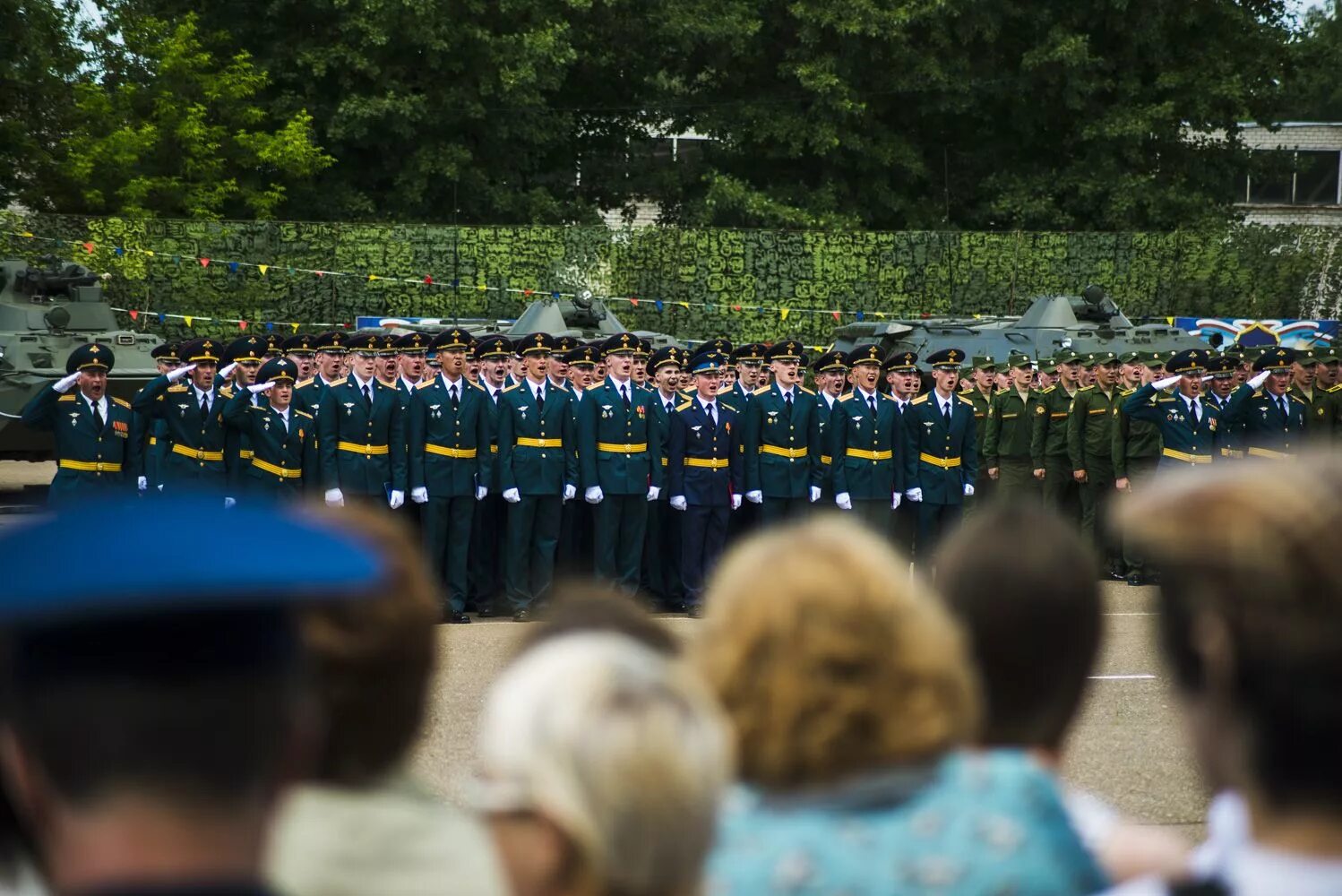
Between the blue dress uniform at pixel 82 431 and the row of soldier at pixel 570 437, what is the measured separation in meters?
0.02

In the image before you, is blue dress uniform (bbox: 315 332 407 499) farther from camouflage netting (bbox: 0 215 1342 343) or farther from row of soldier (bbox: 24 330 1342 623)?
camouflage netting (bbox: 0 215 1342 343)

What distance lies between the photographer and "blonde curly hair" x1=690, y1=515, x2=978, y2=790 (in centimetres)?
233

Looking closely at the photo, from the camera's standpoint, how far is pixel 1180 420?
1513cm

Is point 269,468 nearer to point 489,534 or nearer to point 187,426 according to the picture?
point 187,426

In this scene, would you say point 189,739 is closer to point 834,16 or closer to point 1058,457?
point 1058,457

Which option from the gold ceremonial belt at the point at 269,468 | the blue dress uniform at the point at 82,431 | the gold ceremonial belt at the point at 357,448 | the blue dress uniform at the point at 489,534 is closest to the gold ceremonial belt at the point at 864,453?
the blue dress uniform at the point at 489,534

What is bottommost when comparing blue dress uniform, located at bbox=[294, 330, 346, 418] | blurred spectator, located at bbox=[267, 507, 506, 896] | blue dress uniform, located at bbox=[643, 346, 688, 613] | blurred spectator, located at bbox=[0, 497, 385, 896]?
blue dress uniform, located at bbox=[643, 346, 688, 613]

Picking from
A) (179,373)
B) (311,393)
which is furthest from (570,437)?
(179,373)

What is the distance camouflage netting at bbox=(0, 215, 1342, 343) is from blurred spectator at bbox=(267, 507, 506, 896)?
25.3m

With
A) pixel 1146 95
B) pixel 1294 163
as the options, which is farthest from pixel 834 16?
pixel 1294 163

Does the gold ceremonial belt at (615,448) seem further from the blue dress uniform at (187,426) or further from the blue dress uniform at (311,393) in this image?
the blue dress uniform at (187,426)

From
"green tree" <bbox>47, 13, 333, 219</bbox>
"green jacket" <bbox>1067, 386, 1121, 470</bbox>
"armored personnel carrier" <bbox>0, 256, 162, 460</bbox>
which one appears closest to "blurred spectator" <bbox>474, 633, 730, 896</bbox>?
"green jacket" <bbox>1067, 386, 1121, 470</bbox>

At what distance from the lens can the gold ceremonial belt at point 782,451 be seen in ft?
46.5

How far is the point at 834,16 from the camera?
32844 millimetres
